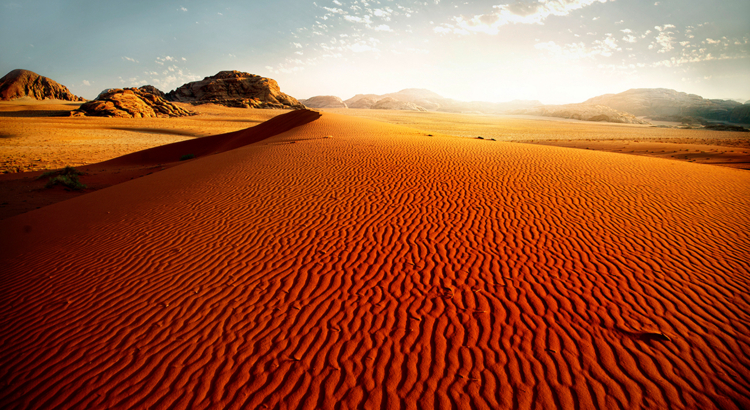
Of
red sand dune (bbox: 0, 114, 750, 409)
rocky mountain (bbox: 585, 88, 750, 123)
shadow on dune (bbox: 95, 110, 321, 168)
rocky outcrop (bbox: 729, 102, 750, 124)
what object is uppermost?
rocky mountain (bbox: 585, 88, 750, 123)

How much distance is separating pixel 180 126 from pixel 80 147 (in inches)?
712

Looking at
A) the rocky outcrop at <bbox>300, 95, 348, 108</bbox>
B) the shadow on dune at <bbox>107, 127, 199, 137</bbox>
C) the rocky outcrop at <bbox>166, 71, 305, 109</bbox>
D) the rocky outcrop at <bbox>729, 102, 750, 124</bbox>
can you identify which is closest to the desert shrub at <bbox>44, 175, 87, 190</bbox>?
the shadow on dune at <bbox>107, 127, 199, 137</bbox>

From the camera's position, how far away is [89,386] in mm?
3227

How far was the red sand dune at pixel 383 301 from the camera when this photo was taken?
3.17 meters

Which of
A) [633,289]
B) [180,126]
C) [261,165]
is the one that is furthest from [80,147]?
[633,289]

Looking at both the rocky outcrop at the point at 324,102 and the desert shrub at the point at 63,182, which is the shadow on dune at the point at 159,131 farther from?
the rocky outcrop at the point at 324,102

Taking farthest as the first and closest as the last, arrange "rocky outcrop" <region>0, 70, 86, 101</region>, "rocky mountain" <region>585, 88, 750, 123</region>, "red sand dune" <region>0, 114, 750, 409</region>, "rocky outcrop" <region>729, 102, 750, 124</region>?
"rocky mountain" <region>585, 88, 750, 123</region>
"rocky outcrop" <region>729, 102, 750, 124</region>
"rocky outcrop" <region>0, 70, 86, 101</region>
"red sand dune" <region>0, 114, 750, 409</region>

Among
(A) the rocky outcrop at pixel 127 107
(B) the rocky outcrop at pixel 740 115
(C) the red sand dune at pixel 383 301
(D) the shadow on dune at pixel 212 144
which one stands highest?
(B) the rocky outcrop at pixel 740 115

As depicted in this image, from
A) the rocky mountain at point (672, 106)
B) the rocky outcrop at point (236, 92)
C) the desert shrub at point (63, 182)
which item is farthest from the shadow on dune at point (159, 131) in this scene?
the rocky mountain at point (672, 106)

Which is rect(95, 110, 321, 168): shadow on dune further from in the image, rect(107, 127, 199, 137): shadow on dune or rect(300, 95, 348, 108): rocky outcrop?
rect(300, 95, 348, 108): rocky outcrop

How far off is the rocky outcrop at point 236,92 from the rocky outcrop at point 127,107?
95.3 feet

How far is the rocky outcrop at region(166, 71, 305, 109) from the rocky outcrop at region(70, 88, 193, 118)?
2906 cm

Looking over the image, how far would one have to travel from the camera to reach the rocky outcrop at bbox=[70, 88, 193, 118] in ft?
150

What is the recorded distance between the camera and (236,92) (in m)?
89.1
